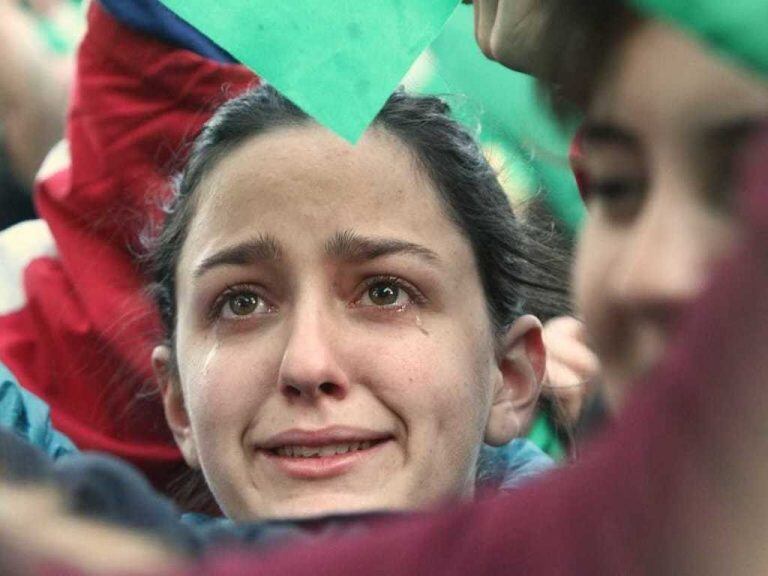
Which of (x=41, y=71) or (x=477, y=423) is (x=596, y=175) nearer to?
(x=477, y=423)

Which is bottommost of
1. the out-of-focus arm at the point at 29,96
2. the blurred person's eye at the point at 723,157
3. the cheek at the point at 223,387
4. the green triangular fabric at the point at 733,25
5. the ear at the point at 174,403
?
the out-of-focus arm at the point at 29,96

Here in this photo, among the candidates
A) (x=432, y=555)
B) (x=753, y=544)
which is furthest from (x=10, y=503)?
(x=753, y=544)

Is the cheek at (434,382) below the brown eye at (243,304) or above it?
above

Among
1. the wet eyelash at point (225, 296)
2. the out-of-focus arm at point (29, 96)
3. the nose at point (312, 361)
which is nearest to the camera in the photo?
the nose at point (312, 361)

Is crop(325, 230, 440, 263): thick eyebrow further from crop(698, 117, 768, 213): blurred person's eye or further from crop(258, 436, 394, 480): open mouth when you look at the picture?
crop(698, 117, 768, 213): blurred person's eye

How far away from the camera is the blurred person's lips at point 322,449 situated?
1.18 meters

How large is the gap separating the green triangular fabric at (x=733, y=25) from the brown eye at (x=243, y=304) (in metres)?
0.70

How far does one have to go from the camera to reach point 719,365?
0.42 meters

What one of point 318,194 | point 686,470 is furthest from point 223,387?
point 686,470

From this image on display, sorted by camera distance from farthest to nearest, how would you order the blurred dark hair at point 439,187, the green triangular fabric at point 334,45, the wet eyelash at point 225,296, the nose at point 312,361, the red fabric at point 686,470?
the blurred dark hair at point 439,187 → the wet eyelash at point 225,296 → the nose at point 312,361 → the green triangular fabric at point 334,45 → the red fabric at point 686,470

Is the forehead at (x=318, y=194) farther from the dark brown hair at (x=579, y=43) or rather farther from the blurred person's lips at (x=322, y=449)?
the dark brown hair at (x=579, y=43)

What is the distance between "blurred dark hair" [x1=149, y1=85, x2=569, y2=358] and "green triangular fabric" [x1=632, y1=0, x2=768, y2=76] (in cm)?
75

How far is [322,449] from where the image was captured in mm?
1188

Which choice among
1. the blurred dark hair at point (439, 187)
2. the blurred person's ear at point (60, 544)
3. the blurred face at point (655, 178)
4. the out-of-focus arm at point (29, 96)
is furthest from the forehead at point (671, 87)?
the out-of-focus arm at point (29, 96)
